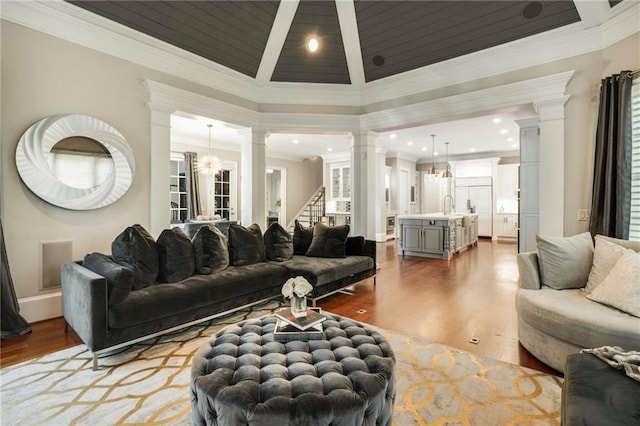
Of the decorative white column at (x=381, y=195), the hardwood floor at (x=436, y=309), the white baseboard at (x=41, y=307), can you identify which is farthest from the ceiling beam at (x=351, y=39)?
the white baseboard at (x=41, y=307)

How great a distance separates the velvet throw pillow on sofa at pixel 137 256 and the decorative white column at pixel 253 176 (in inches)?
95.7

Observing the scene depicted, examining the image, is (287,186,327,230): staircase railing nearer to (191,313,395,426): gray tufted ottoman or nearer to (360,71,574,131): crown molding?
(360,71,574,131): crown molding

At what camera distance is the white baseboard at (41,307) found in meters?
3.15

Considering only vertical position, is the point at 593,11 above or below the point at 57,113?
above

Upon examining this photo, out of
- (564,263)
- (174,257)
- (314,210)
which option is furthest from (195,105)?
(314,210)

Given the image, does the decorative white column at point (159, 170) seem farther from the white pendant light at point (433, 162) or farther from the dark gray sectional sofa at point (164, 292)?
the white pendant light at point (433, 162)

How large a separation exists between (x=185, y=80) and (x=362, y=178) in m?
3.20

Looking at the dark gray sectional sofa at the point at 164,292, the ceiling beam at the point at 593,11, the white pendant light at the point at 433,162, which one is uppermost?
the ceiling beam at the point at 593,11

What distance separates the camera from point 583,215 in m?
3.66

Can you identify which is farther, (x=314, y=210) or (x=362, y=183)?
(x=314, y=210)

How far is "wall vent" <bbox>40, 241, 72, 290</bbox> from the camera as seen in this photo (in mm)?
3279

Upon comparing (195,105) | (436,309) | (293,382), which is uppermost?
(195,105)

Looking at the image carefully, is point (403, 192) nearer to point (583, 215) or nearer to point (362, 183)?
point (362, 183)

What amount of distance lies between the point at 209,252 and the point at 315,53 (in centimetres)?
348
